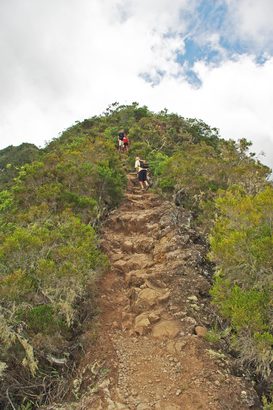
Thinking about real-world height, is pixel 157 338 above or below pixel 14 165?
below

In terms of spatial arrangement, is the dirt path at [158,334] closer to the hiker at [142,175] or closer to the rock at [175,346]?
the rock at [175,346]

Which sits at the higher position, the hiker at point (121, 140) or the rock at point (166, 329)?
the hiker at point (121, 140)

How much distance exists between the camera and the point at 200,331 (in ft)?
28.2

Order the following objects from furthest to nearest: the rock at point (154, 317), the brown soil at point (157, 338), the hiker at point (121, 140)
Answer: the hiker at point (121, 140) → the rock at point (154, 317) → the brown soil at point (157, 338)

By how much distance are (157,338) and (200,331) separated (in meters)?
0.89

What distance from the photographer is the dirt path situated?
23.4 feet

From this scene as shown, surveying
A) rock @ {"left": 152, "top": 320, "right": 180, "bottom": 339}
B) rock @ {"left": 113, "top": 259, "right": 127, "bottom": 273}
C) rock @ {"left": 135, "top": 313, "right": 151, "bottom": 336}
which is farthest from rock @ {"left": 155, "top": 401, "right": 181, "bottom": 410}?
rock @ {"left": 113, "top": 259, "right": 127, "bottom": 273}

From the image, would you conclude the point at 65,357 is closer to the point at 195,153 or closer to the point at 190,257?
the point at 190,257

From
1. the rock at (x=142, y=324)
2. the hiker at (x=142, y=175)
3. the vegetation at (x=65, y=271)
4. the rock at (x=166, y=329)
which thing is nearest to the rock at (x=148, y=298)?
the rock at (x=142, y=324)

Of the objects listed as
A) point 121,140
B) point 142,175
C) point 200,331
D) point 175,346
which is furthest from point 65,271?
point 121,140

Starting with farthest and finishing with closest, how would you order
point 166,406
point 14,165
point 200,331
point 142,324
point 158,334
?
1. point 14,165
2. point 142,324
3. point 158,334
4. point 200,331
5. point 166,406

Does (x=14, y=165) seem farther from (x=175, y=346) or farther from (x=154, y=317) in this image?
(x=175, y=346)

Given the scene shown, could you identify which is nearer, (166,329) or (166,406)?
(166,406)

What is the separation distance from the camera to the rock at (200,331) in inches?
336
